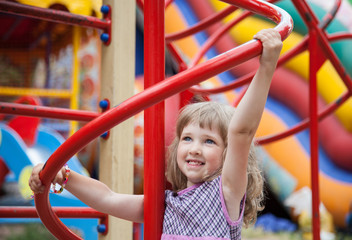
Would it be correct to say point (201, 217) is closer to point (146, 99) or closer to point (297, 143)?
point (146, 99)

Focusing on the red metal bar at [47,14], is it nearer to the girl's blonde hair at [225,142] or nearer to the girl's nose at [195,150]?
the girl's blonde hair at [225,142]

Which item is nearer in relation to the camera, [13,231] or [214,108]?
[214,108]

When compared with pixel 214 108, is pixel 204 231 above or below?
below

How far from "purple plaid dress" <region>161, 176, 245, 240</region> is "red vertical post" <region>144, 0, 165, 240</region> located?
3cm

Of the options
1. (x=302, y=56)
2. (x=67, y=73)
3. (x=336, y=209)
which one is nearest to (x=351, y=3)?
(x=302, y=56)

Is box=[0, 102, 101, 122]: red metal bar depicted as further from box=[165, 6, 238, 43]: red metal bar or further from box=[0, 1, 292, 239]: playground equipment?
box=[165, 6, 238, 43]: red metal bar

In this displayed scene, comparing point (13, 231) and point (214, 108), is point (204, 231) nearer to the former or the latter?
point (214, 108)

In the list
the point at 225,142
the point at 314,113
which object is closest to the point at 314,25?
the point at 314,113

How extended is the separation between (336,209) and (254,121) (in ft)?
12.4

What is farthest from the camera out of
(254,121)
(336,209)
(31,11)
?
(336,209)

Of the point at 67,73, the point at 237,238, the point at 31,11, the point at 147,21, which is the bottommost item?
the point at 237,238

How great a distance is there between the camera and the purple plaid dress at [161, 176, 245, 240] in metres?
0.91

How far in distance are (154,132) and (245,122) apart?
0.18 meters

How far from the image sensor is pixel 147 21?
91 cm
